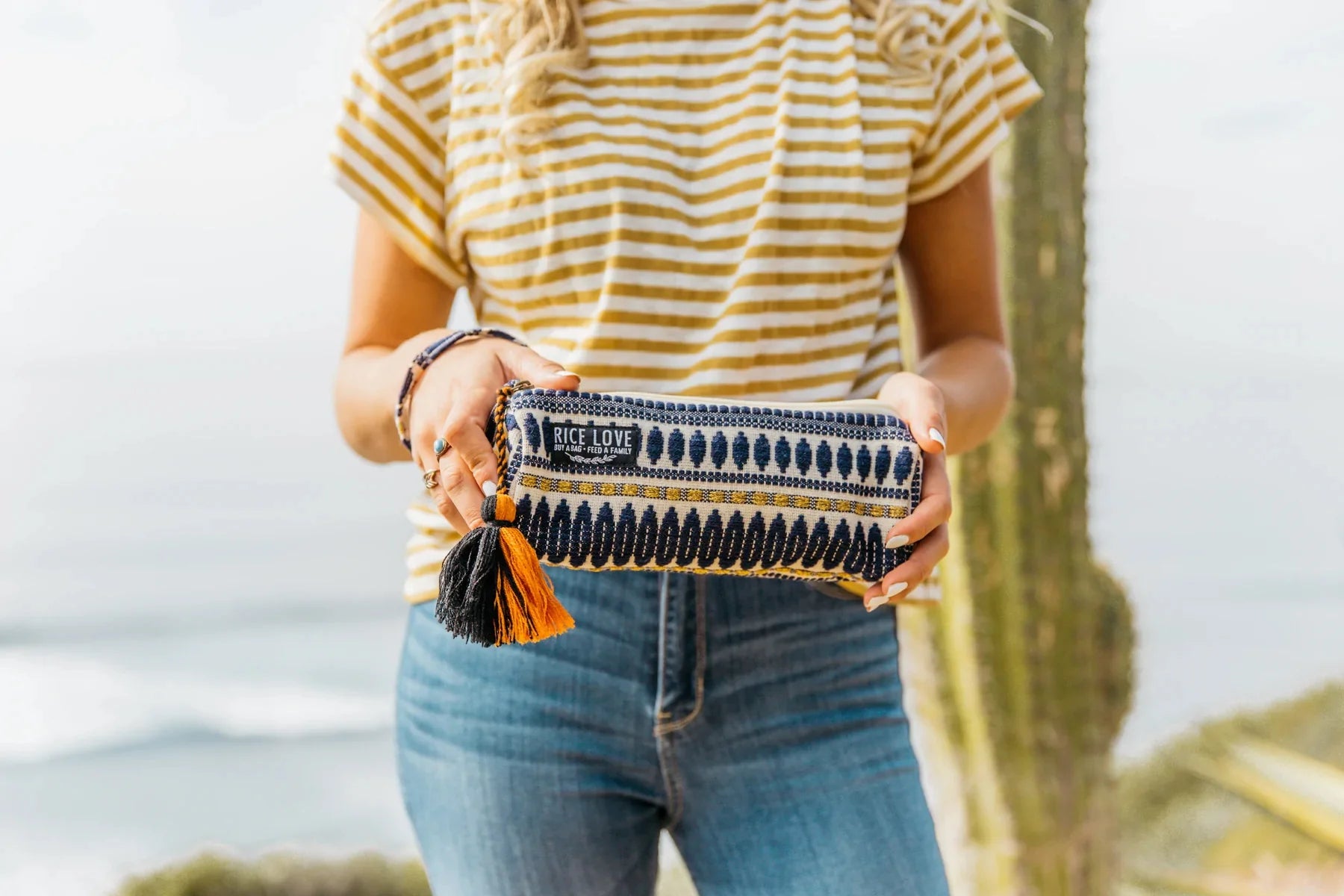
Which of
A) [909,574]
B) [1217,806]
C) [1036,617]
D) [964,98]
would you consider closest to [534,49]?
[964,98]

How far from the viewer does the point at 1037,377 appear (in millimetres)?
1639

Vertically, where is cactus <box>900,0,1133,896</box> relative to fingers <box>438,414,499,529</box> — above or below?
below

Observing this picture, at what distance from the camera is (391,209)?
2.35 ft

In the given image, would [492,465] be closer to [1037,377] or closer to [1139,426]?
[1037,377]

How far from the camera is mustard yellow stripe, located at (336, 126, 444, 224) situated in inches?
28.0

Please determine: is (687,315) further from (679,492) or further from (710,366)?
(679,492)

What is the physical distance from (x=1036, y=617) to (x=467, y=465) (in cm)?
132

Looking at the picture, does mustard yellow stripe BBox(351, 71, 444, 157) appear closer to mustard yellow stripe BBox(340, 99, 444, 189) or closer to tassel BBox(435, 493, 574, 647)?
mustard yellow stripe BBox(340, 99, 444, 189)

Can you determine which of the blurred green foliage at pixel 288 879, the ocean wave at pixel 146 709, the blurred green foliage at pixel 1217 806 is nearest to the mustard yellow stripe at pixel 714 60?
the blurred green foliage at pixel 288 879

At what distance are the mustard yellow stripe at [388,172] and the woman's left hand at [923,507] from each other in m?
0.33

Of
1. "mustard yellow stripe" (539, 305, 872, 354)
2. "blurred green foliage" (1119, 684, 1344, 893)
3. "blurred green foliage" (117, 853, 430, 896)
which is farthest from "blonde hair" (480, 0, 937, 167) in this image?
"blurred green foliage" (1119, 684, 1344, 893)

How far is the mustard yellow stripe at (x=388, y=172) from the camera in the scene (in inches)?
28.0

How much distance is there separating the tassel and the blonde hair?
26 centimetres

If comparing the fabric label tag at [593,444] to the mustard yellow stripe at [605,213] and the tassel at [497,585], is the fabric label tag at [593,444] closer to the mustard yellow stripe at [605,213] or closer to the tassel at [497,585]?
the tassel at [497,585]
